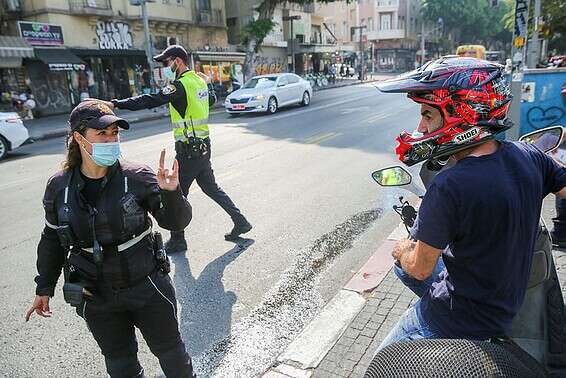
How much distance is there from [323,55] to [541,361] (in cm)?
4871

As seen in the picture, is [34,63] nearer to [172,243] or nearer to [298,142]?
[298,142]

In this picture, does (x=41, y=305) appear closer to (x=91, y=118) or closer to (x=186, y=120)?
(x=91, y=118)

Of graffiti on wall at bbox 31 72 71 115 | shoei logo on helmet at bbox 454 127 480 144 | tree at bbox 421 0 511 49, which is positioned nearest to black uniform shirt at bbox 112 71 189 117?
shoei logo on helmet at bbox 454 127 480 144

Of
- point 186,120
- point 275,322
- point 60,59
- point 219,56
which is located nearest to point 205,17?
point 219,56

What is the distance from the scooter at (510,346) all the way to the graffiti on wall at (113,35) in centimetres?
2530

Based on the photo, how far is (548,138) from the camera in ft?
7.47

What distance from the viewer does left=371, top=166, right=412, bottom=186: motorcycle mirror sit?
6.41ft

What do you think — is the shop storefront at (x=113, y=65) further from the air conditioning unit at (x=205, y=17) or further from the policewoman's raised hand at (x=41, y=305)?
the policewoman's raised hand at (x=41, y=305)

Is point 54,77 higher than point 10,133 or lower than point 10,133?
higher

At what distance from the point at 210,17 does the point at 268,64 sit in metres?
8.74

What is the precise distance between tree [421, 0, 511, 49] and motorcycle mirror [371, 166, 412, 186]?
222 feet

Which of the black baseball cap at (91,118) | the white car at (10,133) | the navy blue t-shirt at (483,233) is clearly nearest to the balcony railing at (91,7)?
the white car at (10,133)

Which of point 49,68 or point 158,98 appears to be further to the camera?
point 49,68

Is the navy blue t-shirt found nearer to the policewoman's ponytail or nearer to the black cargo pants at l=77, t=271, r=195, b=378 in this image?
the black cargo pants at l=77, t=271, r=195, b=378
